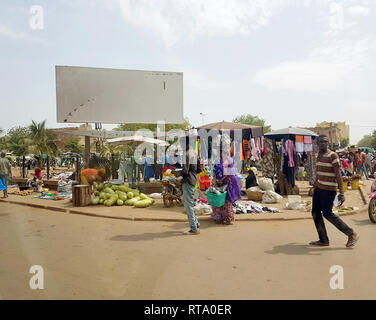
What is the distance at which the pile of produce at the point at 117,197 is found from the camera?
9.66 metres

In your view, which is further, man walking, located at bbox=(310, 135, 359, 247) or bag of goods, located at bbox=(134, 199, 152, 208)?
bag of goods, located at bbox=(134, 199, 152, 208)

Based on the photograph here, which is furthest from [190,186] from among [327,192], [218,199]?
[327,192]

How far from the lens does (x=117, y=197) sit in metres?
9.92

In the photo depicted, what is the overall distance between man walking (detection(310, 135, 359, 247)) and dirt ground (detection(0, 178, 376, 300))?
0.24 metres

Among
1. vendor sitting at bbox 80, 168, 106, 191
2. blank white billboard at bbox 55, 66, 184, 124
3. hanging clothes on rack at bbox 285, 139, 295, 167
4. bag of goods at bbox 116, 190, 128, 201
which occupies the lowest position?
bag of goods at bbox 116, 190, 128, 201

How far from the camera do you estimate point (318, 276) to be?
13.1 ft

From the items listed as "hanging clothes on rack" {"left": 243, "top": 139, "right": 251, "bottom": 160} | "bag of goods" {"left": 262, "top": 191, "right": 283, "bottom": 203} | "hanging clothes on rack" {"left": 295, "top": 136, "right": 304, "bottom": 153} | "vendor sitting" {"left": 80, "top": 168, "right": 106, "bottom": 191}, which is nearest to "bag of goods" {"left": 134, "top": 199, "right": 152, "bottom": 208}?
"vendor sitting" {"left": 80, "top": 168, "right": 106, "bottom": 191}

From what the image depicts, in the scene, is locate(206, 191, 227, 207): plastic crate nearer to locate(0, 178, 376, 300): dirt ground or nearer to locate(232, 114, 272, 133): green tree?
locate(0, 178, 376, 300): dirt ground

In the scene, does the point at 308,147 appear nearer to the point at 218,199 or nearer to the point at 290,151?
the point at 290,151

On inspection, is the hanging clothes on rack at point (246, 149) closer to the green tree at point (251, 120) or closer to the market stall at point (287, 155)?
the market stall at point (287, 155)

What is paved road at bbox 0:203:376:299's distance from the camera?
11.7ft

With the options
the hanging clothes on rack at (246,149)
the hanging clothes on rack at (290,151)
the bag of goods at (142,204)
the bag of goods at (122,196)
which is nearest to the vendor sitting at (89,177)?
the bag of goods at (122,196)
